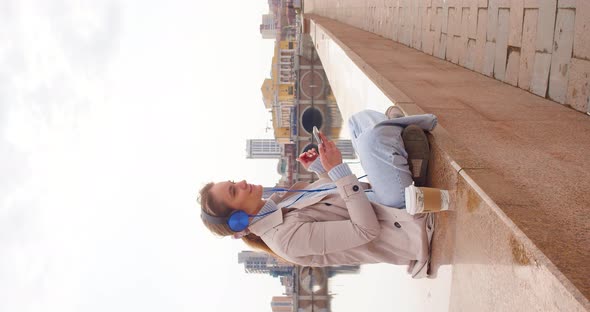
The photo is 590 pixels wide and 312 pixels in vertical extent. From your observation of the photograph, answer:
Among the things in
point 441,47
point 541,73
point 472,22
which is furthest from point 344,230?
point 441,47

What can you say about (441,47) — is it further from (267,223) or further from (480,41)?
(267,223)

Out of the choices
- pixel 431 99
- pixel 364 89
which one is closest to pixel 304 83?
pixel 364 89

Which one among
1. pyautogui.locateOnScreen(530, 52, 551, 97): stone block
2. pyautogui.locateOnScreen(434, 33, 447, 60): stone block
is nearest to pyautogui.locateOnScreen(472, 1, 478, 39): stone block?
pyautogui.locateOnScreen(434, 33, 447, 60): stone block

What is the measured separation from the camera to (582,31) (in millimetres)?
2328

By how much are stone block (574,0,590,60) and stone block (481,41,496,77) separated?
86 centimetres

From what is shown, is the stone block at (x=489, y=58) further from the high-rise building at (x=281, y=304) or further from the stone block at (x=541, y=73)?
the high-rise building at (x=281, y=304)

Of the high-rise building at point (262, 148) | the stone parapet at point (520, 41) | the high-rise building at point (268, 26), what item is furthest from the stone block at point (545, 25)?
the high-rise building at point (262, 148)

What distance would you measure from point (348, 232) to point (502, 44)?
5.45ft

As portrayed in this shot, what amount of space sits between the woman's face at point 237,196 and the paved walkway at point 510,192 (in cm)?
76

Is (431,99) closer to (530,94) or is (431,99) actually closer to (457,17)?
(530,94)

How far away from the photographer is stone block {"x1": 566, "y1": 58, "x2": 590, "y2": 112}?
2.33m

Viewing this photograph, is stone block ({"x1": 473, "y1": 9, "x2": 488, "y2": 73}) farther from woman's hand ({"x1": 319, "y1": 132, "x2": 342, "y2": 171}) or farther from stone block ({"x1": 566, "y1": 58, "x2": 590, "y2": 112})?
woman's hand ({"x1": 319, "y1": 132, "x2": 342, "y2": 171})

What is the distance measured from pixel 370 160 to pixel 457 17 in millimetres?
2228

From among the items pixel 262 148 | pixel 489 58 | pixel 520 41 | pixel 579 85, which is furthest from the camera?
pixel 262 148
